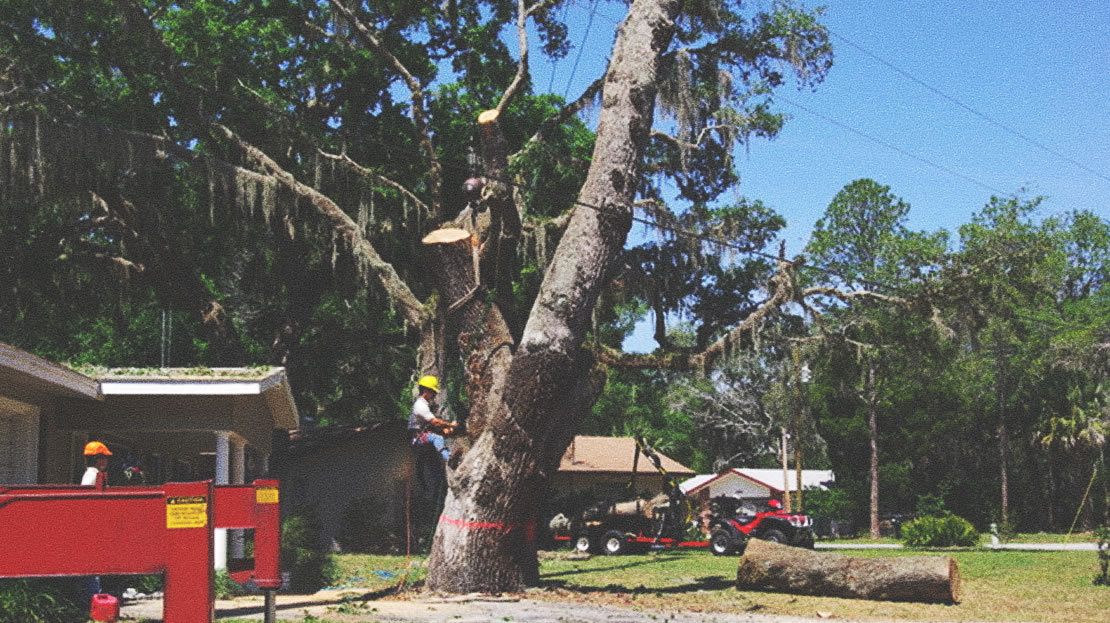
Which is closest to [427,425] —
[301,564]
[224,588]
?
[224,588]

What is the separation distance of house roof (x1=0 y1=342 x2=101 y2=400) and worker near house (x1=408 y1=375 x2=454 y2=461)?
362 cm

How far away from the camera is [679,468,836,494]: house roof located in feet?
152

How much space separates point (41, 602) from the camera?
986 centimetres

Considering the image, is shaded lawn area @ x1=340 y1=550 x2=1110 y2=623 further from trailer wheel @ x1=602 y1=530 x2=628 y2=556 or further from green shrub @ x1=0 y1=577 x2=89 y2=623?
green shrub @ x1=0 y1=577 x2=89 y2=623

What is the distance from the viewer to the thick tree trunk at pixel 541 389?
13836 millimetres

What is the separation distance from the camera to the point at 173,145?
21203 millimetres

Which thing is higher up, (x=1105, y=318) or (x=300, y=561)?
(x=1105, y=318)

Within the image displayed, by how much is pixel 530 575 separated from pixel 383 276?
7.89 meters

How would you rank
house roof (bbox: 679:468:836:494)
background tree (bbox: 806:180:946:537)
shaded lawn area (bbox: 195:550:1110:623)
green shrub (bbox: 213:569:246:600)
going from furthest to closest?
house roof (bbox: 679:468:836:494), background tree (bbox: 806:180:946:537), green shrub (bbox: 213:569:246:600), shaded lawn area (bbox: 195:550:1110:623)

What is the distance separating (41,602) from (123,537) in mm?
6760

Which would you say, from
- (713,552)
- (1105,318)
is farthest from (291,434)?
(1105,318)

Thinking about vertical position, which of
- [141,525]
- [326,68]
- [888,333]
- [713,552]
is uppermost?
[326,68]

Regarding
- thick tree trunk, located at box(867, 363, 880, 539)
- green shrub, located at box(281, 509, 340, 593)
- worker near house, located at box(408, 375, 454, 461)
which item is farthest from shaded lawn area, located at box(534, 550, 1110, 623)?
thick tree trunk, located at box(867, 363, 880, 539)

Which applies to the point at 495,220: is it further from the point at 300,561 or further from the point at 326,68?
the point at 326,68
